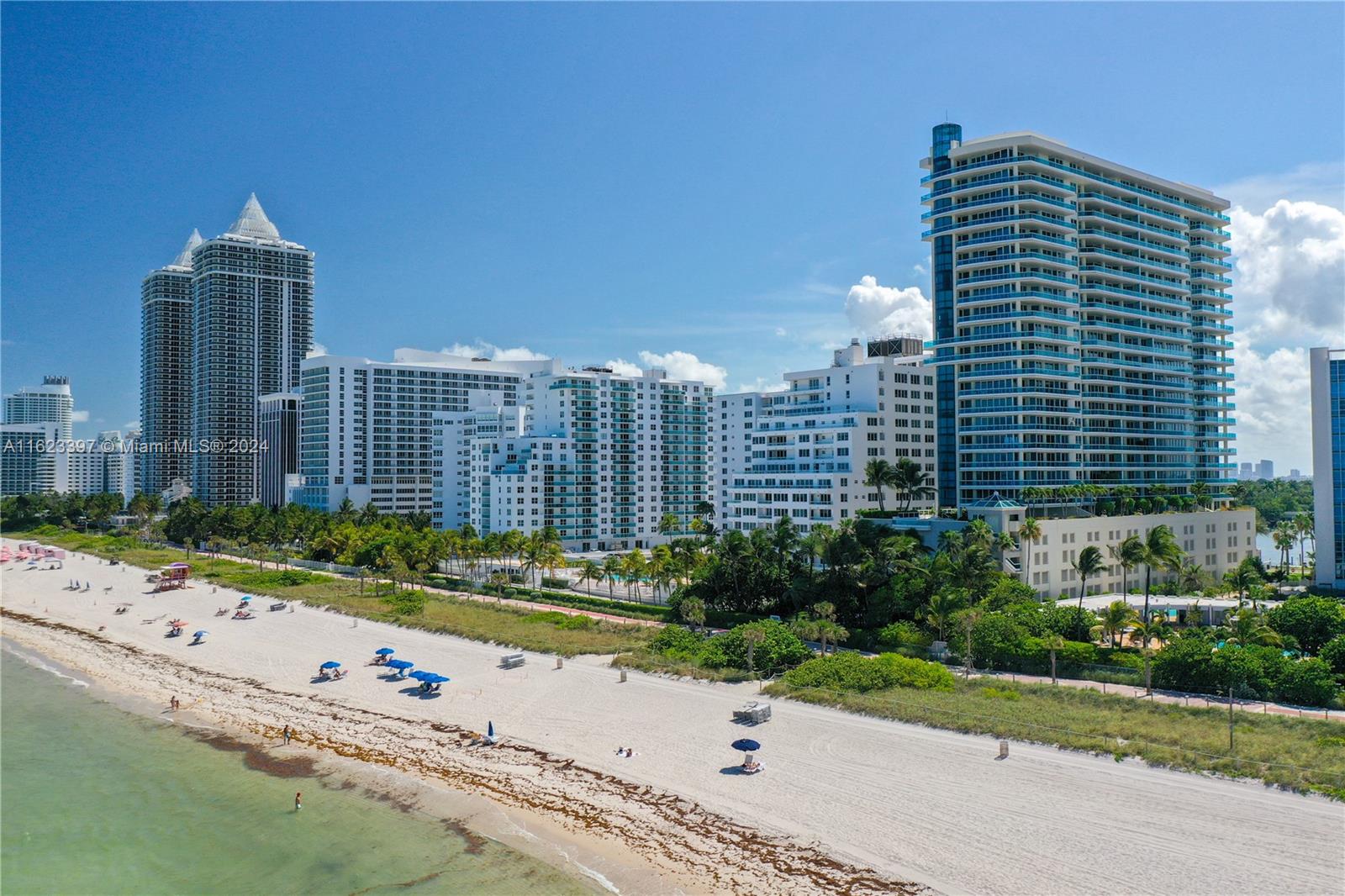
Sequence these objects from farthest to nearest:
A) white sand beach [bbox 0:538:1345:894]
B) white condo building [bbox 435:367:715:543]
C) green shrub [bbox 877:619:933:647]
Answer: white condo building [bbox 435:367:715:543], green shrub [bbox 877:619:933:647], white sand beach [bbox 0:538:1345:894]

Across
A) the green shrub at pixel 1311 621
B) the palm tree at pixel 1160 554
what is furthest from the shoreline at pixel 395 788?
the palm tree at pixel 1160 554

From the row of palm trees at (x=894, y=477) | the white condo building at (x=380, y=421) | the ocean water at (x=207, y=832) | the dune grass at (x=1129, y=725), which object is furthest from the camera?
the white condo building at (x=380, y=421)

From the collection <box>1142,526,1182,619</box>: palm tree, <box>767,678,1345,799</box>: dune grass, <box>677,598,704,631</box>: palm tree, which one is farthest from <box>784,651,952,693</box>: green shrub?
<box>1142,526,1182,619</box>: palm tree

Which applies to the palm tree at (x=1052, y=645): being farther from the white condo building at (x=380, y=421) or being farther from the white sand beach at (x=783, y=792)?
the white condo building at (x=380, y=421)

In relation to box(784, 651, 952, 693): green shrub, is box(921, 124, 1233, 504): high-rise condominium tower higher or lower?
higher

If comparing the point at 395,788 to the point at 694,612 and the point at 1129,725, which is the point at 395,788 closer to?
the point at 694,612

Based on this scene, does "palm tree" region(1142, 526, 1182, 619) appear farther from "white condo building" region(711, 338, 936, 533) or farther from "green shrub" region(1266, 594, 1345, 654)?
"white condo building" region(711, 338, 936, 533)

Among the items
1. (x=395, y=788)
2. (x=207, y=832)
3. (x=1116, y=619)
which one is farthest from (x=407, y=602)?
(x=1116, y=619)
